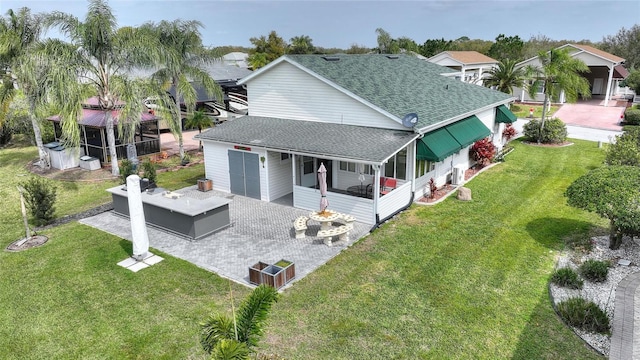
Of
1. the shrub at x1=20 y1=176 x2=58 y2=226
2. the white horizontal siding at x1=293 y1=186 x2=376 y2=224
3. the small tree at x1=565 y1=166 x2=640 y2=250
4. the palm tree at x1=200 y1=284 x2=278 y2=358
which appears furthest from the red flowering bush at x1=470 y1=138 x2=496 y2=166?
the shrub at x1=20 y1=176 x2=58 y2=226

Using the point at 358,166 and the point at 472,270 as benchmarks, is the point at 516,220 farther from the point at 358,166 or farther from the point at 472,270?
the point at 358,166

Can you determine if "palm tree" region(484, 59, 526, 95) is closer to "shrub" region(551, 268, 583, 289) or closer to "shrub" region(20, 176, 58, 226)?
"shrub" region(551, 268, 583, 289)

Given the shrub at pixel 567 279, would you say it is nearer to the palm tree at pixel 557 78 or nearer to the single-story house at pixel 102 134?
the palm tree at pixel 557 78

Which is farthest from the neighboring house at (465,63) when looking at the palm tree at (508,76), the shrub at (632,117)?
the shrub at (632,117)

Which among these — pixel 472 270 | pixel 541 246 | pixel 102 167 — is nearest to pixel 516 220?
pixel 541 246

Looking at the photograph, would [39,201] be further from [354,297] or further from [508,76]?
[508,76]

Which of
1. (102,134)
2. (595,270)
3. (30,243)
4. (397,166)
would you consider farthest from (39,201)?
(595,270)
